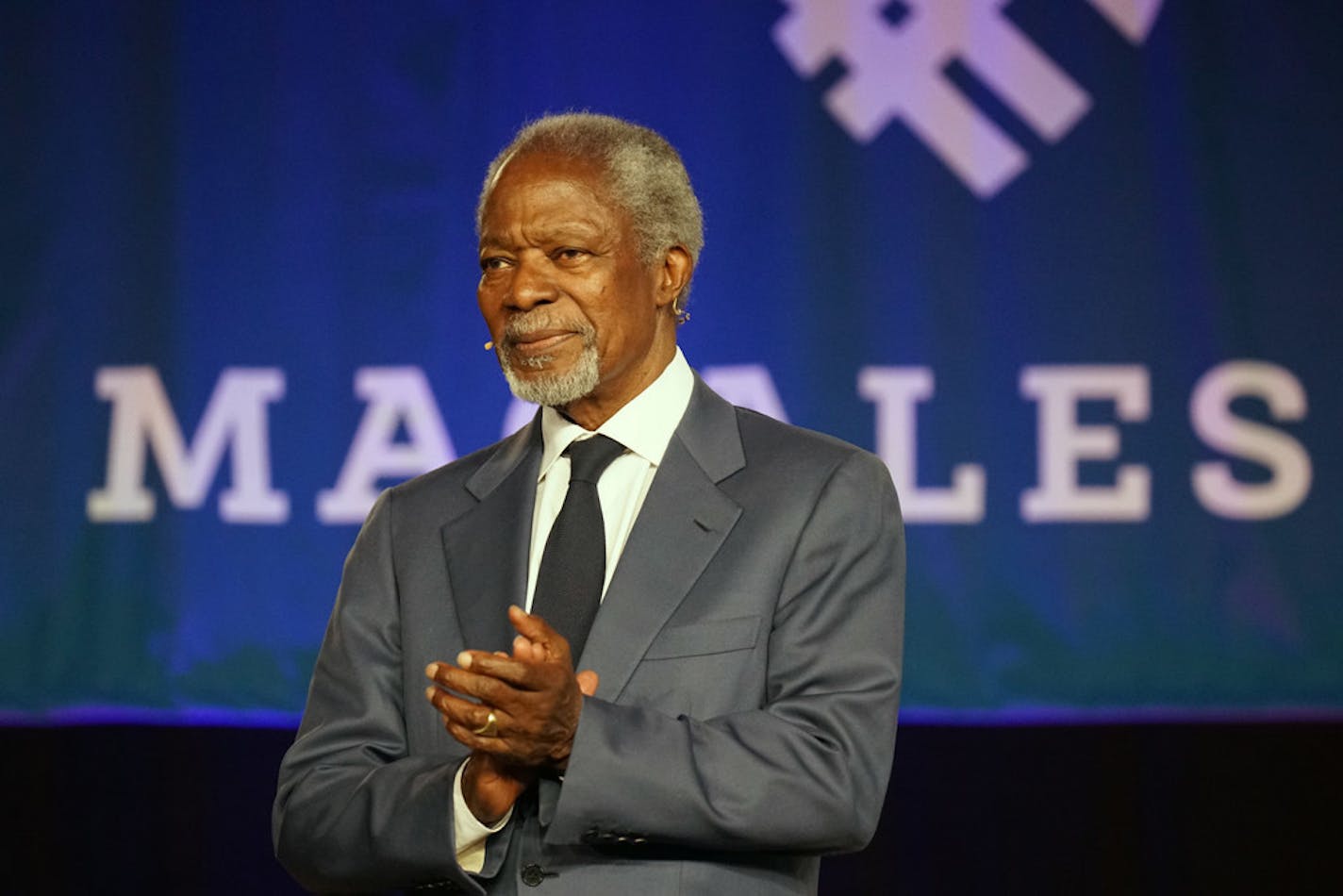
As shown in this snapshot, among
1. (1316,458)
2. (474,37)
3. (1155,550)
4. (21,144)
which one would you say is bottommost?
(1155,550)

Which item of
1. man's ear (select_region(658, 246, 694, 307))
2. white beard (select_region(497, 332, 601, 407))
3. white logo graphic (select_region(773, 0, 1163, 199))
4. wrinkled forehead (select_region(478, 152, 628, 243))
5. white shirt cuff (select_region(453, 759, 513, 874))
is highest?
white logo graphic (select_region(773, 0, 1163, 199))

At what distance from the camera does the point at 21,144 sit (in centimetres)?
374

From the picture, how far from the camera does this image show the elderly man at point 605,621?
1.66 m

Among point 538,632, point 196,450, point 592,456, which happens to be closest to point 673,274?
point 592,456

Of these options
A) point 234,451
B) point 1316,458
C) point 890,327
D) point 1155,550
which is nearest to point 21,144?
point 234,451

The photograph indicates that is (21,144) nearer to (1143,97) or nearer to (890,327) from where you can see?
(890,327)

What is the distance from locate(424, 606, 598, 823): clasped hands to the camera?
153 centimetres

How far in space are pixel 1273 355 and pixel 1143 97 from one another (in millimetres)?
593

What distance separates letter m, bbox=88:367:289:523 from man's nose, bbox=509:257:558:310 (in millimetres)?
1812

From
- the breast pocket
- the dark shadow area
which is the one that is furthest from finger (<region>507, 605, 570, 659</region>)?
the dark shadow area

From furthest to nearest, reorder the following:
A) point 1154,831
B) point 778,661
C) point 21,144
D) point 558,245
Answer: point 21,144, point 1154,831, point 558,245, point 778,661

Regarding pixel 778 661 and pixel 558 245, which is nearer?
pixel 778 661

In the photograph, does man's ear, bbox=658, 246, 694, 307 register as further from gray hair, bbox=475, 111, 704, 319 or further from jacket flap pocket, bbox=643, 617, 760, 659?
jacket flap pocket, bbox=643, 617, 760, 659

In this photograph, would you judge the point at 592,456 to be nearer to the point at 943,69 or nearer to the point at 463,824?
the point at 463,824
